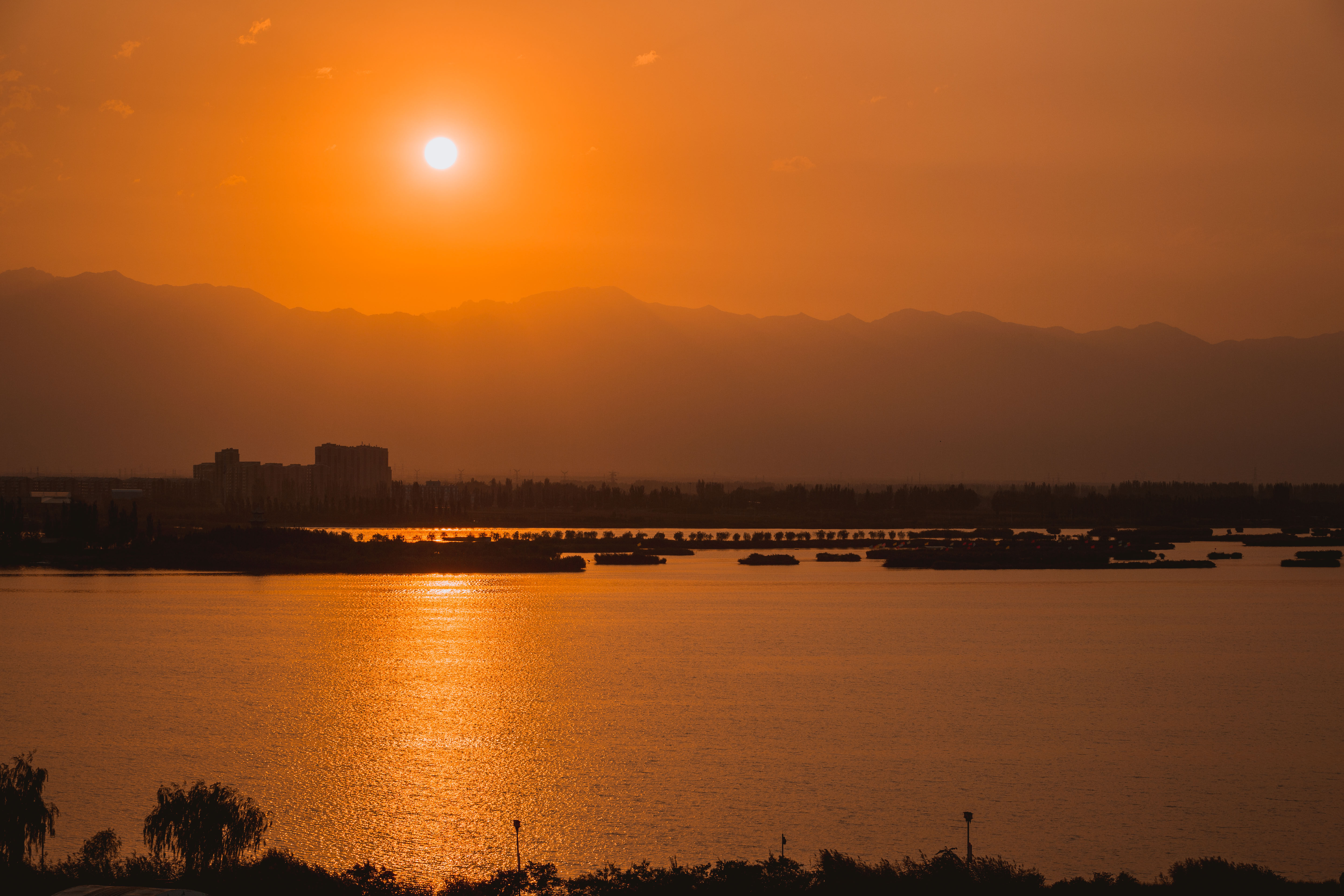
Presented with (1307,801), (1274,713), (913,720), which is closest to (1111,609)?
(1274,713)

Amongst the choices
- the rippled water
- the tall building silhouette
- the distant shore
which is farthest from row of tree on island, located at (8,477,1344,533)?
the rippled water

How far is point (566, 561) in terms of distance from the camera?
7044 centimetres

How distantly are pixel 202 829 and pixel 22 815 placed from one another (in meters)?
2.55

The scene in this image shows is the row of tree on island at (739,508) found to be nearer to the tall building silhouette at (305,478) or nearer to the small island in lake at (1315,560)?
the tall building silhouette at (305,478)

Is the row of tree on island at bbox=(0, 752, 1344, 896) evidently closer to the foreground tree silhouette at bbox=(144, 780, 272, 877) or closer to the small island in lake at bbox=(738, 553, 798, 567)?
the foreground tree silhouette at bbox=(144, 780, 272, 877)

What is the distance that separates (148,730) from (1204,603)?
139ft

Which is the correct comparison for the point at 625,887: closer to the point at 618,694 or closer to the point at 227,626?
the point at 618,694

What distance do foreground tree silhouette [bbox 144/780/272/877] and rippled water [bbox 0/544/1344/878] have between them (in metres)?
1.65

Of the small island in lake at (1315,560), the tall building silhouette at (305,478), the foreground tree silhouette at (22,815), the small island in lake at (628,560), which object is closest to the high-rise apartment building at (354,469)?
the tall building silhouette at (305,478)

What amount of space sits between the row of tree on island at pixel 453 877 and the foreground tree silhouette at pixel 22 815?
0.02 metres

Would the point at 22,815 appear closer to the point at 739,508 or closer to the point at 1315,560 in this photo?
the point at 1315,560

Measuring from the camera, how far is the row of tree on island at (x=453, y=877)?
1298cm

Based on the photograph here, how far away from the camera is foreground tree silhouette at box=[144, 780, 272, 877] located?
46.9 feet

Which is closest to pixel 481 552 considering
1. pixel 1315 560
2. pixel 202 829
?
pixel 1315 560
